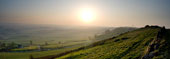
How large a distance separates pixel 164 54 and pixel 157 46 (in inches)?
130

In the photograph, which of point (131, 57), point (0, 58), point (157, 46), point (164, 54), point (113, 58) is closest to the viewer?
point (164, 54)

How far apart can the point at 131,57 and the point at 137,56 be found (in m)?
1.35

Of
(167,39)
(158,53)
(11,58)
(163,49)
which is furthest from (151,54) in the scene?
(11,58)

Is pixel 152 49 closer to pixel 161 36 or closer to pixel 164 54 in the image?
pixel 164 54

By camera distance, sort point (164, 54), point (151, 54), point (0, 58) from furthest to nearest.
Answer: point (0, 58)
point (151, 54)
point (164, 54)

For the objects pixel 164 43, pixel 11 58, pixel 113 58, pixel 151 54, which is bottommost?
pixel 11 58

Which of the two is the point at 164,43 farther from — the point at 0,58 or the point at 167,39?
the point at 0,58

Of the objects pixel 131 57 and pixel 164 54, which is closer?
pixel 164 54

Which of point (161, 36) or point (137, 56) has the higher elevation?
point (161, 36)

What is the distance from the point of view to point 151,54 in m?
21.0

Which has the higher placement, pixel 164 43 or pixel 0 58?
pixel 164 43

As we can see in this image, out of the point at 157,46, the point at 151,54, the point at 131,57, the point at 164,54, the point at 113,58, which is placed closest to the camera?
the point at 164,54

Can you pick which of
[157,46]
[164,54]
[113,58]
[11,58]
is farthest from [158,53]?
[11,58]

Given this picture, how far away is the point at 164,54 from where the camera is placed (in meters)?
19.5
